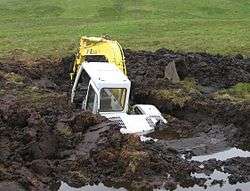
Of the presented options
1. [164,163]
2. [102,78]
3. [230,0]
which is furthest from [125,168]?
[230,0]

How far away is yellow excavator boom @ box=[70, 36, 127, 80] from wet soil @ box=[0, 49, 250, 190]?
1.40 meters

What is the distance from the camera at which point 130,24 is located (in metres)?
44.2

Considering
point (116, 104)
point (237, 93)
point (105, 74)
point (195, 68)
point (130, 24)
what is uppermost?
point (105, 74)

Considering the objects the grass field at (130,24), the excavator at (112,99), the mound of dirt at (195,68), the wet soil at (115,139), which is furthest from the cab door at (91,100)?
the grass field at (130,24)

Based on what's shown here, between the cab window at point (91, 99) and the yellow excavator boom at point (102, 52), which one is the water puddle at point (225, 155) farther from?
the yellow excavator boom at point (102, 52)

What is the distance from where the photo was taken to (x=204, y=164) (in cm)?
1666

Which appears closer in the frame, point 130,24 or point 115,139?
point 115,139

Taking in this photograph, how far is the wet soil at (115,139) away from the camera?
15617mm

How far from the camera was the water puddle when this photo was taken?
17.4 m

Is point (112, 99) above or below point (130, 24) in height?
above

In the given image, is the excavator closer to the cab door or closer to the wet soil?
the cab door

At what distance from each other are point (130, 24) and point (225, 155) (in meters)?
27.3

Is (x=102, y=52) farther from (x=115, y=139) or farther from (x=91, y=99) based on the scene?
(x=115, y=139)

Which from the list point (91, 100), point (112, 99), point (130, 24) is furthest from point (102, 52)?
point (130, 24)
